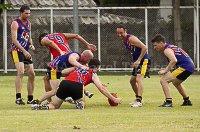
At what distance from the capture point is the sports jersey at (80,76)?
25.4 ft

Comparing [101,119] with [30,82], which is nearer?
[101,119]

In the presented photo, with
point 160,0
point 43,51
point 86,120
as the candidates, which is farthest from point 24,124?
point 160,0

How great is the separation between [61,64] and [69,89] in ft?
2.29

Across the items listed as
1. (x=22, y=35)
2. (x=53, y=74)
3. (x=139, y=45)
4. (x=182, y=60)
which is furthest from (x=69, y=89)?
(x=182, y=60)

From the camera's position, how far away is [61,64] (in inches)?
319

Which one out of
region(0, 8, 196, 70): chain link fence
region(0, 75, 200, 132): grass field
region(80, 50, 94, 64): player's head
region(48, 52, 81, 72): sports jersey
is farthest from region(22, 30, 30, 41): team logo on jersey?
region(0, 8, 196, 70): chain link fence

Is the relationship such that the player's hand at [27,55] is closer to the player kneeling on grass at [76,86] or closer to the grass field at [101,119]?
the grass field at [101,119]

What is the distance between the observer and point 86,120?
6133 millimetres

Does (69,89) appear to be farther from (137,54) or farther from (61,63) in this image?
(137,54)

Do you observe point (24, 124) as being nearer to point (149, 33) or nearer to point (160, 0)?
point (149, 33)

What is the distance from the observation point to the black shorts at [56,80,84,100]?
7.62m

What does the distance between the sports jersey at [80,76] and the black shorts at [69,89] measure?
0.09 metres

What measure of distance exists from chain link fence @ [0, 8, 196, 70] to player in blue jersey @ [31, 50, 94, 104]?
11501mm

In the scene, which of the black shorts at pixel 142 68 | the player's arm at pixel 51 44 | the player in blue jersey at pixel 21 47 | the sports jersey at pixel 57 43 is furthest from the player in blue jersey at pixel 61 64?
the black shorts at pixel 142 68
